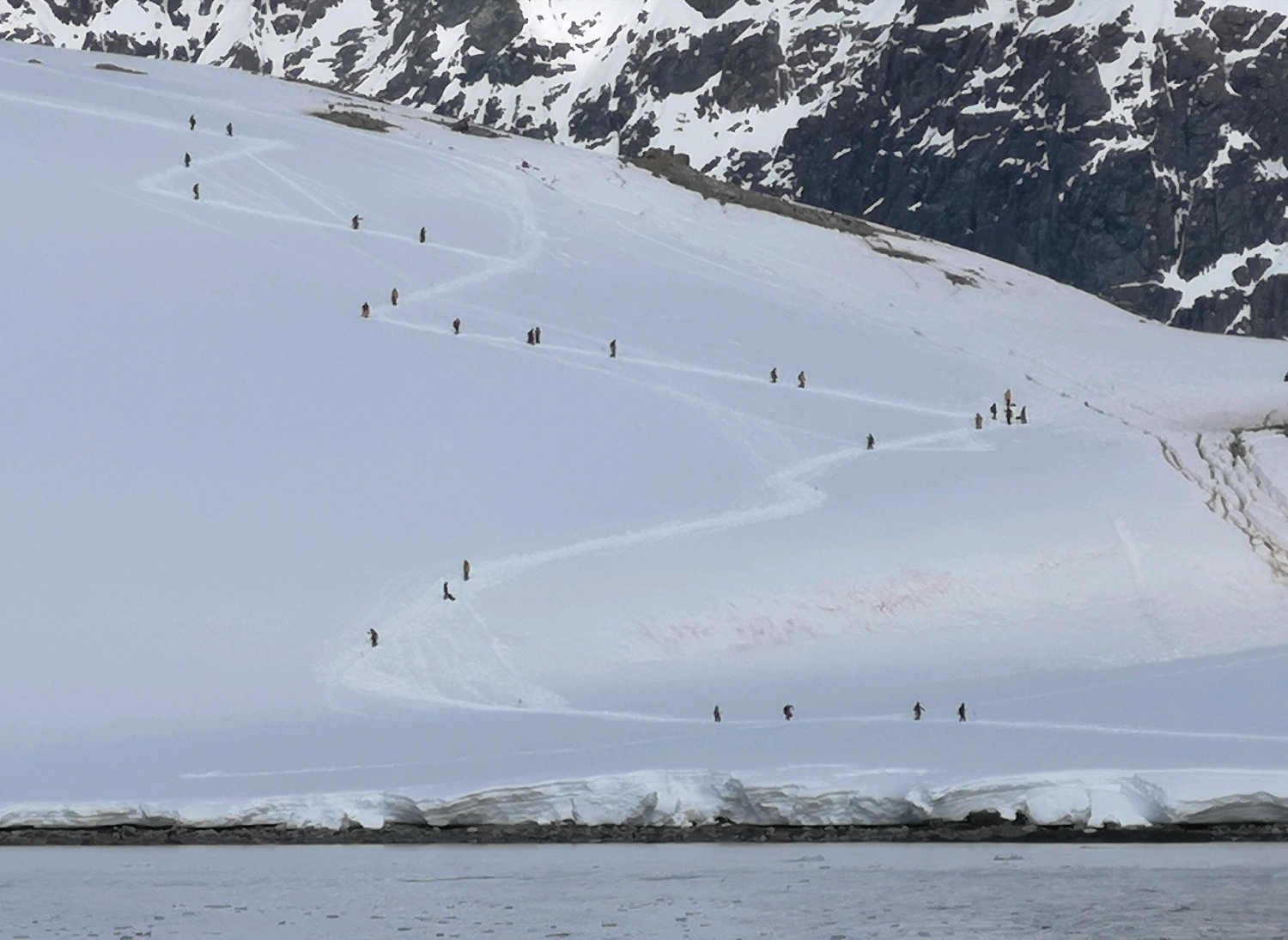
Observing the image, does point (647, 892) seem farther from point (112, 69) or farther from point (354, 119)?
point (112, 69)

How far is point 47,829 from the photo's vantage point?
128 ft

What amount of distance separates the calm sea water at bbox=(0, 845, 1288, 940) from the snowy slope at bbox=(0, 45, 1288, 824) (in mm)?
1046

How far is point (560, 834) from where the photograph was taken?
39344 mm

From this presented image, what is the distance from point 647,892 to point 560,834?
18.9 ft

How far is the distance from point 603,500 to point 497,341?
10.7m

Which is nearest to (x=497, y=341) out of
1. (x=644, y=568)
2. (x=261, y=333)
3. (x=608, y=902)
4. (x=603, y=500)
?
(x=261, y=333)

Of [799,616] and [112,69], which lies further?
[112,69]

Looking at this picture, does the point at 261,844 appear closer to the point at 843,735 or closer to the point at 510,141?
the point at 843,735

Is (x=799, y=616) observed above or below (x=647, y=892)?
above

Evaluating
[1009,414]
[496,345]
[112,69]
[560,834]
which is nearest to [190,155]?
[112,69]

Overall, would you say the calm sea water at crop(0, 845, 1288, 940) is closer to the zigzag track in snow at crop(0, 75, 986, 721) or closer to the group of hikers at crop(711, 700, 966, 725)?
the group of hikers at crop(711, 700, 966, 725)

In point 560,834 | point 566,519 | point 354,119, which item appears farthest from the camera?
point 354,119

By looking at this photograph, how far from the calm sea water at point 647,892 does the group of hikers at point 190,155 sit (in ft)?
118

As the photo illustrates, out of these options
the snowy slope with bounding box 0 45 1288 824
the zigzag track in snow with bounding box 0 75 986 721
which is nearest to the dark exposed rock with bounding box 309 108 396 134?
the zigzag track in snow with bounding box 0 75 986 721
